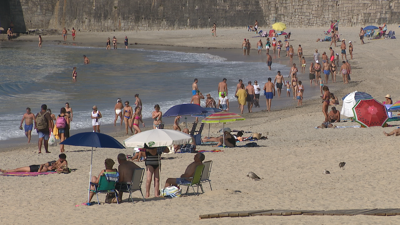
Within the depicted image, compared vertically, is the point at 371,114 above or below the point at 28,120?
above

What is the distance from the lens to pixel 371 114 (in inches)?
534

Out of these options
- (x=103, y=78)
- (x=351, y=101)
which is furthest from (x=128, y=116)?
(x=103, y=78)

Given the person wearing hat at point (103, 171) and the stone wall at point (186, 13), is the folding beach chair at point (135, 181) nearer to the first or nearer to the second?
the person wearing hat at point (103, 171)

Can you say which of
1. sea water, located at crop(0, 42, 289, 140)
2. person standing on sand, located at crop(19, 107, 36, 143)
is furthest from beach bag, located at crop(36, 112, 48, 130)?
sea water, located at crop(0, 42, 289, 140)

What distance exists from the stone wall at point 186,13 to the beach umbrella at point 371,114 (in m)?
35.6

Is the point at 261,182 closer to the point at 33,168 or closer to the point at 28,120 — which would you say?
the point at 33,168

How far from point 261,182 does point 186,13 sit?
4529 centimetres

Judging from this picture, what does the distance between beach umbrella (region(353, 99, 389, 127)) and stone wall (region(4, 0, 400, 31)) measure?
3557 cm

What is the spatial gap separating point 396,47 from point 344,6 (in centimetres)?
1538

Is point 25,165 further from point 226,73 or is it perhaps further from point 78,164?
point 226,73

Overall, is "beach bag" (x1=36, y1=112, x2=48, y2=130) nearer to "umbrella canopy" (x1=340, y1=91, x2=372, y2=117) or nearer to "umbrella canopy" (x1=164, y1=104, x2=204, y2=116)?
"umbrella canopy" (x1=164, y1=104, x2=204, y2=116)

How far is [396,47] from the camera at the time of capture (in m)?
33.9

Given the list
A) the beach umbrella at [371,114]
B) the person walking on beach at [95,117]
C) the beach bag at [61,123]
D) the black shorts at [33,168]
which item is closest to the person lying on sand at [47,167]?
the black shorts at [33,168]

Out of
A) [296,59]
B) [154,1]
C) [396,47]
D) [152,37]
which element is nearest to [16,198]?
[296,59]
